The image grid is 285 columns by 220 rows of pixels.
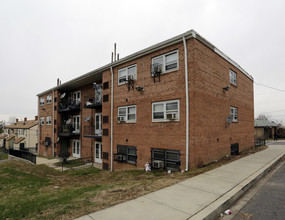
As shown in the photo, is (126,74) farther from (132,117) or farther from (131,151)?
(131,151)

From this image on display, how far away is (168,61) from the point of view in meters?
10.1

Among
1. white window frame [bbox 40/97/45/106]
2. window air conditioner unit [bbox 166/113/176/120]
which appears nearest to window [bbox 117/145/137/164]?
window air conditioner unit [bbox 166/113/176/120]

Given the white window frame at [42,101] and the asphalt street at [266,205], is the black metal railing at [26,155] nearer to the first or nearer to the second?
the white window frame at [42,101]

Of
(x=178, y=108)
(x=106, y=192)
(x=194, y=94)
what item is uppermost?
(x=194, y=94)

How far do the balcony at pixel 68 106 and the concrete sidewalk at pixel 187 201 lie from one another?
52.7 feet

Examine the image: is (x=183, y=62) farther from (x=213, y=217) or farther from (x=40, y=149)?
(x=40, y=149)

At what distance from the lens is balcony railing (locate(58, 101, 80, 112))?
19.3 meters

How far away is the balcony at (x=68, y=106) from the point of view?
19.3m

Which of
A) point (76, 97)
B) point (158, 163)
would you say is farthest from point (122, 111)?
point (76, 97)

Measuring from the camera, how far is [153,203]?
175 inches

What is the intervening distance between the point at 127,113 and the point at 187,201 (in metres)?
8.27

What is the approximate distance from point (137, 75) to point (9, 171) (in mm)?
11247

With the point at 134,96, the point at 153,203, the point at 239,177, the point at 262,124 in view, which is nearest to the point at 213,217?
the point at 153,203

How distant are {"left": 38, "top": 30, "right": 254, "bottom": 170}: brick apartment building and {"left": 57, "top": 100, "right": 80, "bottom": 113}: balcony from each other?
3807 mm
